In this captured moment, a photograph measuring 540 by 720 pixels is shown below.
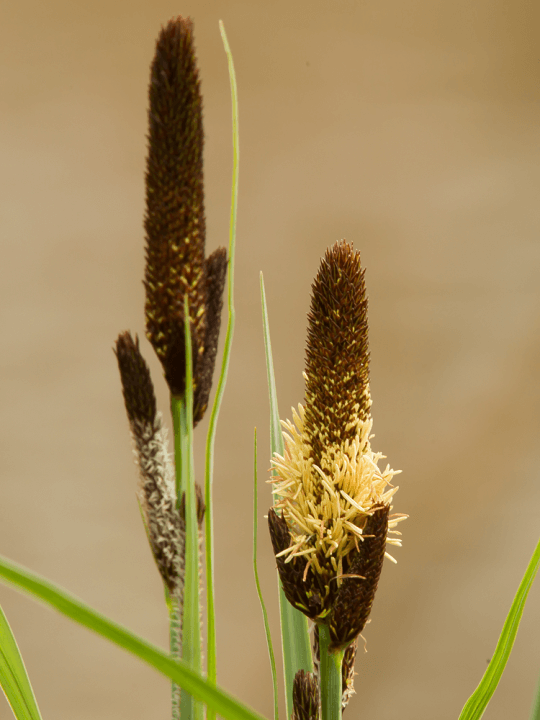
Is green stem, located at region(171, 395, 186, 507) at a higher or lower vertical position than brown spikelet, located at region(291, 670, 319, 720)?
higher

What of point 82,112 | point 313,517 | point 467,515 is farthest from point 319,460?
point 467,515

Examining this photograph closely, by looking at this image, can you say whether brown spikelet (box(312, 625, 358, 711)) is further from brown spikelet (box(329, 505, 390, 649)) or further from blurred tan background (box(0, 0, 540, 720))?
blurred tan background (box(0, 0, 540, 720))

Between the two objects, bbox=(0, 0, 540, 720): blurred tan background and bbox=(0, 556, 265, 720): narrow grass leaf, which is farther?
bbox=(0, 0, 540, 720): blurred tan background

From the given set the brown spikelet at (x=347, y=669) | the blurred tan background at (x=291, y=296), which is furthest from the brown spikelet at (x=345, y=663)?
the blurred tan background at (x=291, y=296)

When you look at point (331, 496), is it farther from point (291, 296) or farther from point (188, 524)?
point (291, 296)

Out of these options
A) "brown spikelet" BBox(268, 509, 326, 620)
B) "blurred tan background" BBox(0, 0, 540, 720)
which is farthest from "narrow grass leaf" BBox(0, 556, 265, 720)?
"blurred tan background" BBox(0, 0, 540, 720)

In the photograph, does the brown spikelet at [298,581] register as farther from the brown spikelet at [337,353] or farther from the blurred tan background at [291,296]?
the blurred tan background at [291,296]
